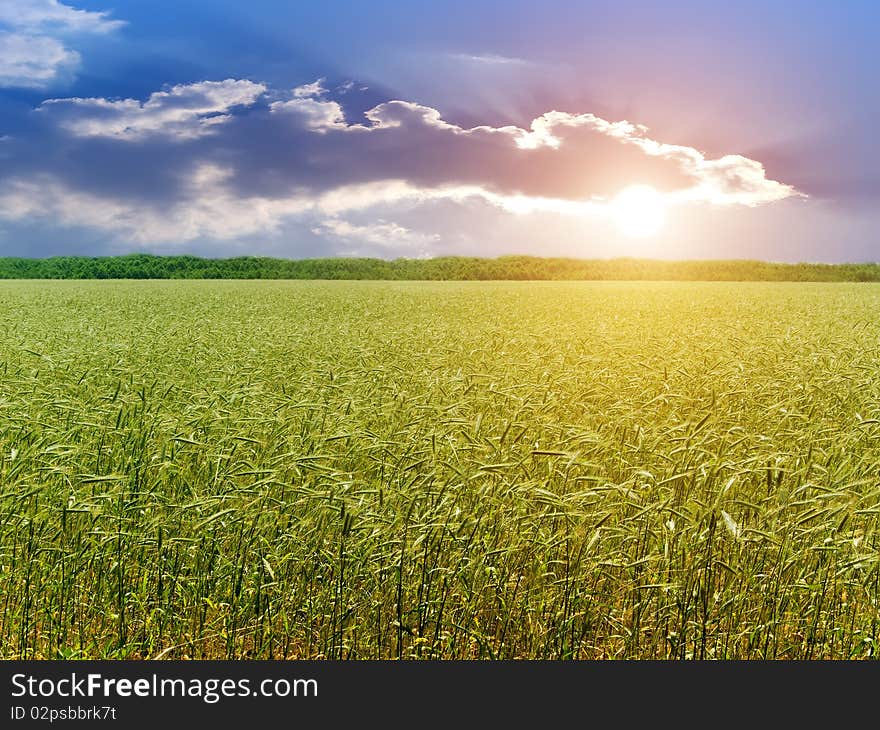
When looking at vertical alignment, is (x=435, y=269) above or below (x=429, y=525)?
above

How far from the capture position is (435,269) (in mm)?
62062

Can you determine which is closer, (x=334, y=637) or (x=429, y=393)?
(x=334, y=637)

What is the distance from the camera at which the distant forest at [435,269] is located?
6128cm

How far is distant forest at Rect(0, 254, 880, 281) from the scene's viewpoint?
61.3 m

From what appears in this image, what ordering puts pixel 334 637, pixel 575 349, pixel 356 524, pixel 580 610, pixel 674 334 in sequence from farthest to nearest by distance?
pixel 674 334, pixel 575 349, pixel 356 524, pixel 580 610, pixel 334 637

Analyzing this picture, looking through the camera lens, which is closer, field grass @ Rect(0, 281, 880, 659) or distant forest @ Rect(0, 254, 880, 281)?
field grass @ Rect(0, 281, 880, 659)

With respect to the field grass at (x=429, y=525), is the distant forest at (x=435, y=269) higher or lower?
higher

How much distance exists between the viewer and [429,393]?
612 centimetres

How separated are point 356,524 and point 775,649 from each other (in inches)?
71.4

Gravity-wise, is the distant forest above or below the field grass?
above

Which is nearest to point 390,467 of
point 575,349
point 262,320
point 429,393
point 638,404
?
point 429,393

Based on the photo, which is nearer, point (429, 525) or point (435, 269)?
point (429, 525)

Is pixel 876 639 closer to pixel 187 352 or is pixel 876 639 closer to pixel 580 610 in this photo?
pixel 580 610

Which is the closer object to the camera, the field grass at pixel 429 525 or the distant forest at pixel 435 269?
the field grass at pixel 429 525
